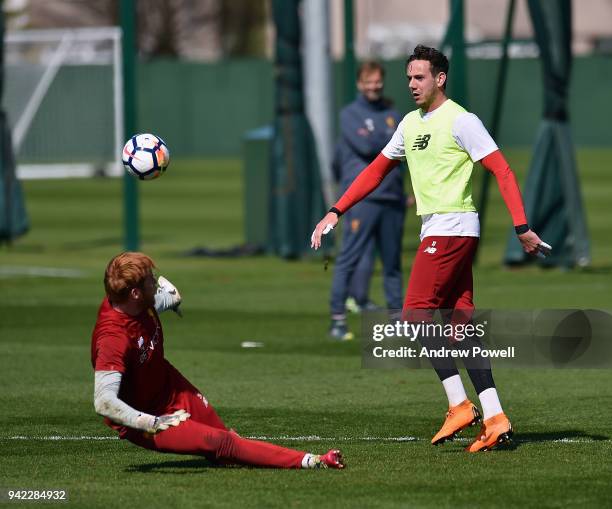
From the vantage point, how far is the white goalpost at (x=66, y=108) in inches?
1517

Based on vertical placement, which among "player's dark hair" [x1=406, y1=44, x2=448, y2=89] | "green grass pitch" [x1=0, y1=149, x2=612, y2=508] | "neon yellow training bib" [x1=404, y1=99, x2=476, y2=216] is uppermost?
"player's dark hair" [x1=406, y1=44, x2=448, y2=89]

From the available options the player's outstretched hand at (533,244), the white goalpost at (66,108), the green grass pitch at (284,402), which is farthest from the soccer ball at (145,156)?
the white goalpost at (66,108)

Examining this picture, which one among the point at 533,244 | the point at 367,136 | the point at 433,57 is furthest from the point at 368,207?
the point at 533,244

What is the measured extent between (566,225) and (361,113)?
647 centimetres

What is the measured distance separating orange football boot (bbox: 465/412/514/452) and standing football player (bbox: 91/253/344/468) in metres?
0.94

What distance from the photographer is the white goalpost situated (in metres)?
38.5

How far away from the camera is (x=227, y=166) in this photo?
4697cm

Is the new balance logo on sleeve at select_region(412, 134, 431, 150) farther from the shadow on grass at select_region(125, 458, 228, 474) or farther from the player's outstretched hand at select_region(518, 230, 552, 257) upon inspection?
the shadow on grass at select_region(125, 458, 228, 474)

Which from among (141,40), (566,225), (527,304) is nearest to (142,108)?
(141,40)

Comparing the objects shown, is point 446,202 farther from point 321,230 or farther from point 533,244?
point 321,230

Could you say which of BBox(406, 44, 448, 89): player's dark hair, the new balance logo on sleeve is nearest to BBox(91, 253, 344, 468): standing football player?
the new balance logo on sleeve

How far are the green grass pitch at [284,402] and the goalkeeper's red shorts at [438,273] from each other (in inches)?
30.6

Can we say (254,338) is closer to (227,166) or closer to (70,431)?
(70,431)

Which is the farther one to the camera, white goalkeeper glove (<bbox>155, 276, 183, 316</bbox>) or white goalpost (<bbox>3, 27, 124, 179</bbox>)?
white goalpost (<bbox>3, 27, 124, 179</bbox>)
